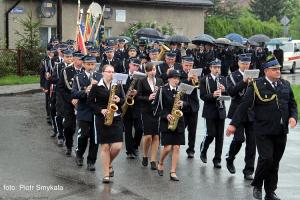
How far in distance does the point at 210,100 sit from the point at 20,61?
17598 mm

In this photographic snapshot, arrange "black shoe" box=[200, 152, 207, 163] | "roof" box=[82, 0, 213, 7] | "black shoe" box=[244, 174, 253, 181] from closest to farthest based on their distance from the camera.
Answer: "black shoe" box=[244, 174, 253, 181], "black shoe" box=[200, 152, 207, 163], "roof" box=[82, 0, 213, 7]

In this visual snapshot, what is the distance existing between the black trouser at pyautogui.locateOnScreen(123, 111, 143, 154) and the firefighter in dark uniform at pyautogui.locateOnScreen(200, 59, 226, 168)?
1443 millimetres

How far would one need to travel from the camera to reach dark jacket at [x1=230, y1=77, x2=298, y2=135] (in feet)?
31.4

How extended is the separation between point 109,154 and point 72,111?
8.21ft

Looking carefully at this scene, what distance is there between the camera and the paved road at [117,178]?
9.89 meters

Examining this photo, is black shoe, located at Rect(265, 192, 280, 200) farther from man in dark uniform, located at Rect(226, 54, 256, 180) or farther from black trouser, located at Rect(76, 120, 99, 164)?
black trouser, located at Rect(76, 120, 99, 164)

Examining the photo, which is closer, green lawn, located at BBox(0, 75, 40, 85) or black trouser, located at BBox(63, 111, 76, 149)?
black trouser, located at BBox(63, 111, 76, 149)

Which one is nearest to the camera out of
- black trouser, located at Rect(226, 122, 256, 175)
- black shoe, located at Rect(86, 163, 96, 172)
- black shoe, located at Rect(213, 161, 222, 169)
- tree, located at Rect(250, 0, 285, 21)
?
black trouser, located at Rect(226, 122, 256, 175)

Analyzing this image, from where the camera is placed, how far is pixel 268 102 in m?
9.61

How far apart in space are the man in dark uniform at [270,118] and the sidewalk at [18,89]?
49.5 ft

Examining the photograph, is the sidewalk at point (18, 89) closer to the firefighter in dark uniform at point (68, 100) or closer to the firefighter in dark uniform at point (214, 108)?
the firefighter in dark uniform at point (68, 100)

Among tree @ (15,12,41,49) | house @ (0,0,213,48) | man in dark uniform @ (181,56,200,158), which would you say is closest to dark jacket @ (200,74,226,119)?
man in dark uniform @ (181,56,200,158)

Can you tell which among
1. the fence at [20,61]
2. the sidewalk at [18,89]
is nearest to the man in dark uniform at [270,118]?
the sidewalk at [18,89]

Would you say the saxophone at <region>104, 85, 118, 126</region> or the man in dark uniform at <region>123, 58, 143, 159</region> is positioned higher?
the saxophone at <region>104, 85, 118, 126</region>
